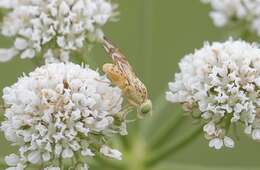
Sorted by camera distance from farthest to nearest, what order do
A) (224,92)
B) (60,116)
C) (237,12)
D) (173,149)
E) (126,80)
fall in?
(237,12)
(173,149)
(224,92)
(126,80)
(60,116)

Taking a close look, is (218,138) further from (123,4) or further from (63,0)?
(123,4)

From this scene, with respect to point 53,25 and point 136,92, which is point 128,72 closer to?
point 136,92

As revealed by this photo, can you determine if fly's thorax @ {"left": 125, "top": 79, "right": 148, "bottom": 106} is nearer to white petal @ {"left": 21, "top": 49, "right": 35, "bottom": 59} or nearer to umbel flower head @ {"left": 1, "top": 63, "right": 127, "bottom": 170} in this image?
umbel flower head @ {"left": 1, "top": 63, "right": 127, "bottom": 170}

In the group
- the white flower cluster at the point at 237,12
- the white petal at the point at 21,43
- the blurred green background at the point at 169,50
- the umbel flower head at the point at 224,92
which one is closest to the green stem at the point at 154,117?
the blurred green background at the point at 169,50

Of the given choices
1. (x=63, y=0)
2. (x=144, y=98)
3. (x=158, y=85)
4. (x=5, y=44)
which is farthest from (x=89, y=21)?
(x=158, y=85)

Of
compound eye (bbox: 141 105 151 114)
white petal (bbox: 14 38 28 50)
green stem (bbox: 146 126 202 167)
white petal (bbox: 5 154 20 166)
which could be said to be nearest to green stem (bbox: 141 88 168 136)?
green stem (bbox: 146 126 202 167)

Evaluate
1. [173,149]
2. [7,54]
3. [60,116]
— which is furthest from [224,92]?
[7,54]
